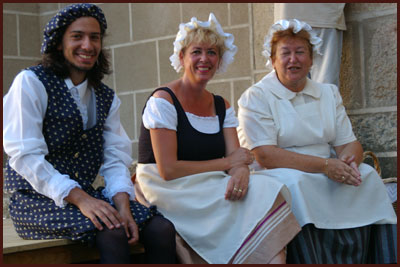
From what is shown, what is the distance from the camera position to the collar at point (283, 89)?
3883 mm

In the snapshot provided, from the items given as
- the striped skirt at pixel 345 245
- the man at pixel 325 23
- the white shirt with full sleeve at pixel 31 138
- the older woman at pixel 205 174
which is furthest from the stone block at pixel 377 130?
the white shirt with full sleeve at pixel 31 138

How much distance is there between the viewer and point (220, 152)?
3.57m

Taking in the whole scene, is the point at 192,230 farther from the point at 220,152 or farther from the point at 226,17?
the point at 226,17

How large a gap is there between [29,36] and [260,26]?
2.62 m

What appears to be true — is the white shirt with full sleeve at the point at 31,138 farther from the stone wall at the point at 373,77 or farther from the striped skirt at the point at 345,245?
the stone wall at the point at 373,77

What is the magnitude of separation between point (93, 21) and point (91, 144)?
0.61 m

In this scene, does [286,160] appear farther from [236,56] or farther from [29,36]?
[29,36]

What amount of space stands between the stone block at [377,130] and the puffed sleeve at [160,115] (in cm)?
194

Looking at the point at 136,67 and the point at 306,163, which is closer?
the point at 306,163

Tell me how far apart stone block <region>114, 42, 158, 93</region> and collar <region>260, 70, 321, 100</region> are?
226 cm

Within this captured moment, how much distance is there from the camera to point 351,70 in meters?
4.95

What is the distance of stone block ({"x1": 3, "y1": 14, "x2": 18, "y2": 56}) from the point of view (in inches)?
256

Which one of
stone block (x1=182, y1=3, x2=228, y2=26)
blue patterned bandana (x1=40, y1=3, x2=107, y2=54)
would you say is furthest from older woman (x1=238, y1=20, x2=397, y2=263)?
stone block (x1=182, y1=3, x2=228, y2=26)

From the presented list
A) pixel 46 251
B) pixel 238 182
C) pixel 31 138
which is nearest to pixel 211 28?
pixel 238 182
